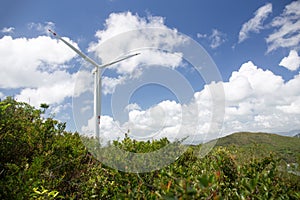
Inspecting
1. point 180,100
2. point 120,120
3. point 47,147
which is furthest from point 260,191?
point 47,147

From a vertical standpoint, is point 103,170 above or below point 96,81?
below

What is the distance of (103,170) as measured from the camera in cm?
465

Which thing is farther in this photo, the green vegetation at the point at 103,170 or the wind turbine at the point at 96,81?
the wind turbine at the point at 96,81

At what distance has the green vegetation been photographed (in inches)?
123

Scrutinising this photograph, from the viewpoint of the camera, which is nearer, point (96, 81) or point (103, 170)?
point (103, 170)

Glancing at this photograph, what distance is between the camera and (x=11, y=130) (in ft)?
16.3

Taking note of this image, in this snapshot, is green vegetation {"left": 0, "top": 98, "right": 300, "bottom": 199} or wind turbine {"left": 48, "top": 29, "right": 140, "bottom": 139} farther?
wind turbine {"left": 48, "top": 29, "right": 140, "bottom": 139}

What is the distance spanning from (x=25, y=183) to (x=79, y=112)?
9.78 feet

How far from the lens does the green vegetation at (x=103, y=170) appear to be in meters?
3.12

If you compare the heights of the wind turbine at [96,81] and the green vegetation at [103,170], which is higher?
the wind turbine at [96,81]

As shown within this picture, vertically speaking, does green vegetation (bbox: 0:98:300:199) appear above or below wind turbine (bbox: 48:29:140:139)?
below

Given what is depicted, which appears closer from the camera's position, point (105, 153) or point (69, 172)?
point (105, 153)

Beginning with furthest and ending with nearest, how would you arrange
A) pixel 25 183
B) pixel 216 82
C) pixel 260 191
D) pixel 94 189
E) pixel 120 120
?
pixel 120 120 < pixel 216 82 < pixel 94 189 < pixel 25 183 < pixel 260 191

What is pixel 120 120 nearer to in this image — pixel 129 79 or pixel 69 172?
pixel 129 79
